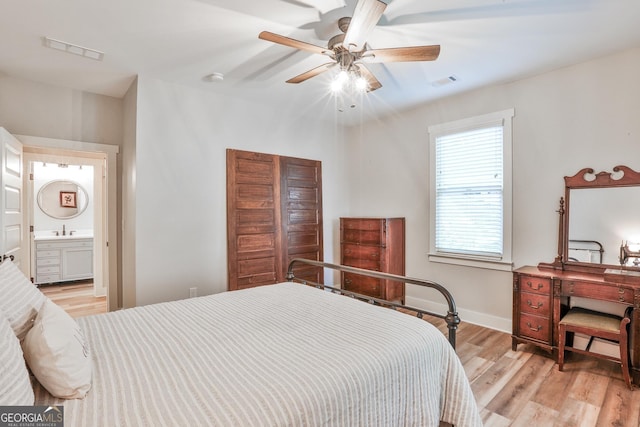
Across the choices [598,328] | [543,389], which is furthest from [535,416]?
[598,328]

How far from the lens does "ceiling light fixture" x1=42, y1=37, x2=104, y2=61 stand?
2.41 metres

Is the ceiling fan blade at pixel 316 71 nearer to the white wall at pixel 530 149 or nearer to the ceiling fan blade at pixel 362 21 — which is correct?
the ceiling fan blade at pixel 362 21

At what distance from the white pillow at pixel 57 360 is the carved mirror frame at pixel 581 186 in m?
3.61

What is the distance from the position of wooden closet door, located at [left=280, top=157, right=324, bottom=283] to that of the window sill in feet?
5.29

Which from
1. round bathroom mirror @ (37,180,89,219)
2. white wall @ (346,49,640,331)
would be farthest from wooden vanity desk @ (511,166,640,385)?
round bathroom mirror @ (37,180,89,219)

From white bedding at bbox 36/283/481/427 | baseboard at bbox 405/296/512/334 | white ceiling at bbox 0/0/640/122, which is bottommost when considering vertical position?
baseboard at bbox 405/296/512/334

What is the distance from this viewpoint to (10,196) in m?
2.80

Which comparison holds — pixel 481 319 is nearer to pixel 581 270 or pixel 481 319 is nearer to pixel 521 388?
pixel 581 270

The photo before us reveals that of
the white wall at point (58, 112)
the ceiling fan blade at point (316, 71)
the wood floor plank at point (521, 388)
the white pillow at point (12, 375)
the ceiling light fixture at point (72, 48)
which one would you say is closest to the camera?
the white pillow at point (12, 375)

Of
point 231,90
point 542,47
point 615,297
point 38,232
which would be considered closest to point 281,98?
point 231,90

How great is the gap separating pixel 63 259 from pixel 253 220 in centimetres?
391

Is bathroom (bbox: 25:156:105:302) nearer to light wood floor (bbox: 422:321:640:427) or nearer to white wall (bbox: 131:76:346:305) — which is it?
white wall (bbox: 131:76:346:305)

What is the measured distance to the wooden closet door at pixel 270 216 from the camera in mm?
3686

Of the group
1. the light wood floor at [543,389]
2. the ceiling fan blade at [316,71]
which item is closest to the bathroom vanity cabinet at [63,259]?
the ceiling fan blade at [316,71]
